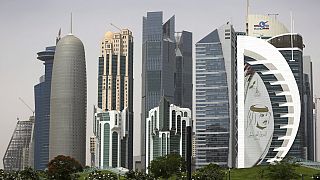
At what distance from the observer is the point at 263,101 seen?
6860 inches

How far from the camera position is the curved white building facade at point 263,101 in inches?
6781

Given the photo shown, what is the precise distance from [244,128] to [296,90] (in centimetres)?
Answer: 1596

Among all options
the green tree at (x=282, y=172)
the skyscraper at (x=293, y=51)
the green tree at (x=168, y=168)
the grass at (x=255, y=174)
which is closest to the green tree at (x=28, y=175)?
the grass at (x=255, y=174)

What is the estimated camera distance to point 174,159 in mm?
111875

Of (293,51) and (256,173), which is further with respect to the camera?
(293,51)

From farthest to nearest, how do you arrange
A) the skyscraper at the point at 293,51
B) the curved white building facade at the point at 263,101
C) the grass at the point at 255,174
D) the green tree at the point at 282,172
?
the skyscraper at the point at 293,51 → the curved white building facade at the point at 263,101 → the grass at the point at 255,174 → the green tree at the point at 282,172

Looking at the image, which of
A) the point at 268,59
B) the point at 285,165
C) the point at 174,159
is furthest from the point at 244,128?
the point at 285,165

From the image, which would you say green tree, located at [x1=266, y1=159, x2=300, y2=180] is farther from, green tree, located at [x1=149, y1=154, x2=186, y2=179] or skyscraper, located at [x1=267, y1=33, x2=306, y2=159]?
skyscraper, located at [x1=267, y1=33, x2=306, y2=159]

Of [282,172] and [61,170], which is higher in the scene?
[282,172]

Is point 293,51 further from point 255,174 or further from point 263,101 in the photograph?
point 255,174

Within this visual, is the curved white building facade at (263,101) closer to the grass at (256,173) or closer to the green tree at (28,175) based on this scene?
the grass at (256,173)

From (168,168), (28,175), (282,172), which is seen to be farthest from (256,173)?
(28,175)

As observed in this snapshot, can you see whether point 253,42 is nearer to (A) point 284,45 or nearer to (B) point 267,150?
(A) point 284,45

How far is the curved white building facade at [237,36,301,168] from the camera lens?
565 ft
